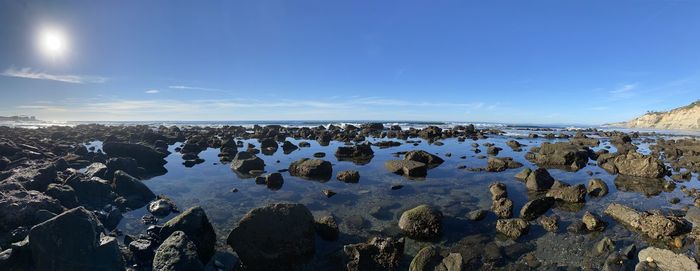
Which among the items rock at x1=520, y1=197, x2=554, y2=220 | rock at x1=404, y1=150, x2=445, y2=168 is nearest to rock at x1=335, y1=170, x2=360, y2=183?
rock at x1=404, y1=150, x2=445, y2=168

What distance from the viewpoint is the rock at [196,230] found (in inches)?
361

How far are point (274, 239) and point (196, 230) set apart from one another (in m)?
2.34

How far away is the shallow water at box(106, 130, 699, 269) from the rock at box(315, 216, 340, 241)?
26cm

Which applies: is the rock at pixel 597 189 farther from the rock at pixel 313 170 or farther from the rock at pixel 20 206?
the rock at pixel 20 206

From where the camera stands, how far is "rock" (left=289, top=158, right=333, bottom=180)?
1902 cm

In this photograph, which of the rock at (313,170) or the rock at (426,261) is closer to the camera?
the rock at (426,261)

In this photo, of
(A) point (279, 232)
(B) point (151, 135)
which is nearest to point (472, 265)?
(A) point (279, 232)

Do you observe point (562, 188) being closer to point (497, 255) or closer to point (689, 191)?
point (689, 191)

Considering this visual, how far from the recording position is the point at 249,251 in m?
8.82

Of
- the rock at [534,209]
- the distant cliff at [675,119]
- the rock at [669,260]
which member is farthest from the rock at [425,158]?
the distant cliff at [675,119]

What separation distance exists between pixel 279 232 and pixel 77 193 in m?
10.8

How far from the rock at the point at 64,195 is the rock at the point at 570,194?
19192 millimetres

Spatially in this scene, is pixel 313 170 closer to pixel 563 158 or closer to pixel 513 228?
pixel 513 228

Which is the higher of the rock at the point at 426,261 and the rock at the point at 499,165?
the rock at the point at 499,165
